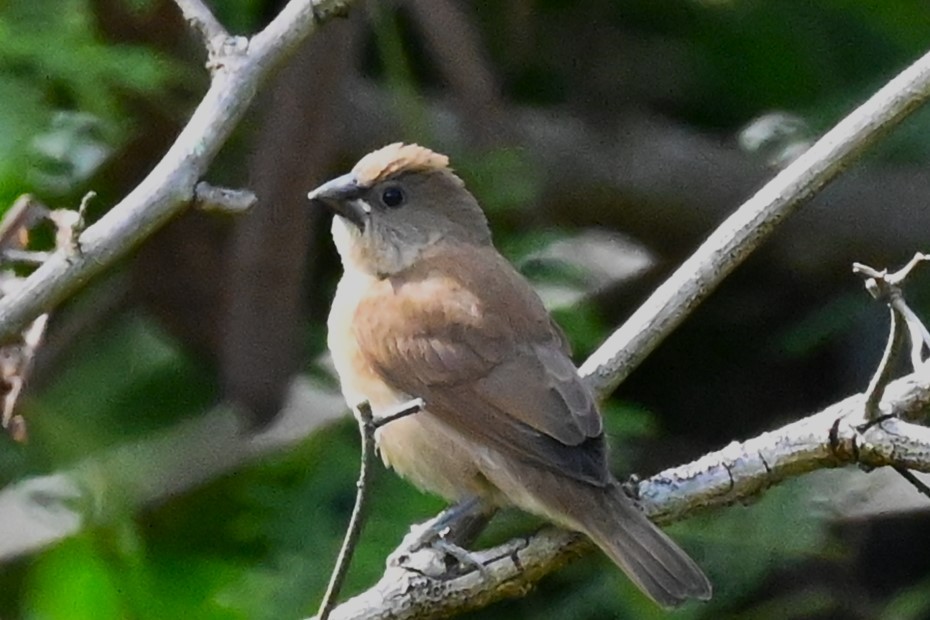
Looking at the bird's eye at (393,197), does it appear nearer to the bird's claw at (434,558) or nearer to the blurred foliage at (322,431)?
the blurred foliage at (322,431)

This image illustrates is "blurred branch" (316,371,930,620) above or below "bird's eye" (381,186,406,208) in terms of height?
below

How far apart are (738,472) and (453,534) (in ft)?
2.14

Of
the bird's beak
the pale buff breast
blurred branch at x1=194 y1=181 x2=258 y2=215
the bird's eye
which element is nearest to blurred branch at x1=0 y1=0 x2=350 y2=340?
blurred branch at x1=194 y1=181 x2=258 y2=215

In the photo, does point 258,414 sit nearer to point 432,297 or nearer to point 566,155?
point 432,297

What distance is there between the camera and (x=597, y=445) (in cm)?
337

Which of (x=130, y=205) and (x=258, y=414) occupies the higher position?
(x=130, y=205)

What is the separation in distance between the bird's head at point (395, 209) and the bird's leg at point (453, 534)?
25.7 inches

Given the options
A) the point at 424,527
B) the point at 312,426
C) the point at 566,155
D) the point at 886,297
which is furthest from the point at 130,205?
the point at 566,155

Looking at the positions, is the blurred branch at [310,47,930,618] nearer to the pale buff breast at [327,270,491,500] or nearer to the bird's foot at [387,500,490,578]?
the bird's foot at [387,500,490,578]

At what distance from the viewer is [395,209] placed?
396 cm

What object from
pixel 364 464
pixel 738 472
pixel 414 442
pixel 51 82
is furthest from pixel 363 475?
pixel 51 82

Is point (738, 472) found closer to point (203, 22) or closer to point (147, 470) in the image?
point (203, 22)

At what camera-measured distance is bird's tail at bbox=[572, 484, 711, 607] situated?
10.4ft

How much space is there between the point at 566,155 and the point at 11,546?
1.97 meters
